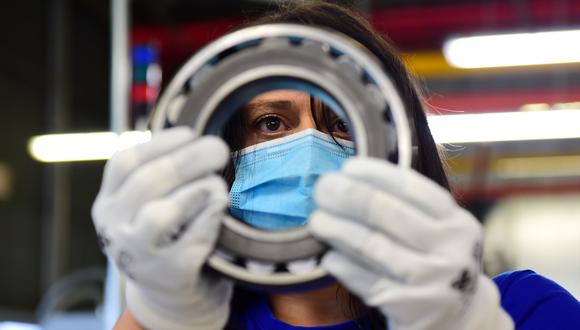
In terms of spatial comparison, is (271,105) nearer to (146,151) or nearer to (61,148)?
(146,151)

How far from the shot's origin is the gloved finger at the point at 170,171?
76 centimetres

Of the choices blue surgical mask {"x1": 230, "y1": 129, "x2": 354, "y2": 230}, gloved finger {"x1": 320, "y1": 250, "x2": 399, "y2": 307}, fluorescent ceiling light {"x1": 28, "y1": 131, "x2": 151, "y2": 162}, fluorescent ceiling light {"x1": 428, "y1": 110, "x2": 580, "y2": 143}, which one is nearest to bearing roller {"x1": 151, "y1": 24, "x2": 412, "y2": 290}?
gloved finger {"x1": 320, "y1": 250, "x2": 399, "y2": 307}

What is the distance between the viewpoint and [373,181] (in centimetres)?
74

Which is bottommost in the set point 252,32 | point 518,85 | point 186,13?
point 518,85

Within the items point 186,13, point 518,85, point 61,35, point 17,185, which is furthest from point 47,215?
point 518,85

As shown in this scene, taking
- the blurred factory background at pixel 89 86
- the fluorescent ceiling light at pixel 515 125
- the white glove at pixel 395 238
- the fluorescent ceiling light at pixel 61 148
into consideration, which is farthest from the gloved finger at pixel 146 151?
the fluorescent ceiling light at pixel 61 148

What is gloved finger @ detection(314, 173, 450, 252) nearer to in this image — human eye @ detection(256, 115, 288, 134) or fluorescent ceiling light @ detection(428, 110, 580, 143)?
human eye @ detection(256, 115, 288, 134)

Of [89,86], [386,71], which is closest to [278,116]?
[386,71]

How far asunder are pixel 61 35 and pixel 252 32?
6.83 m

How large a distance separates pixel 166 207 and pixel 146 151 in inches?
2.5

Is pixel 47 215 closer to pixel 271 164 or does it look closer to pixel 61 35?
pixel 61 35

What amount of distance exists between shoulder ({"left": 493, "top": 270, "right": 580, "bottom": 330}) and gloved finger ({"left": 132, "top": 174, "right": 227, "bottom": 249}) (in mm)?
511

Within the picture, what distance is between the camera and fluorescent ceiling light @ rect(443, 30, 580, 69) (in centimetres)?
436

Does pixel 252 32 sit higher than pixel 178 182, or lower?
higher
